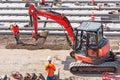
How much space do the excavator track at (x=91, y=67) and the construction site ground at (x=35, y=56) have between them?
23 centimetres

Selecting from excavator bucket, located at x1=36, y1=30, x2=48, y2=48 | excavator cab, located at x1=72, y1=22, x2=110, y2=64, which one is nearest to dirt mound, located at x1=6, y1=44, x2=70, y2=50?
excavator bucket, located at x1=36, y1=30, x2=48, y2=48

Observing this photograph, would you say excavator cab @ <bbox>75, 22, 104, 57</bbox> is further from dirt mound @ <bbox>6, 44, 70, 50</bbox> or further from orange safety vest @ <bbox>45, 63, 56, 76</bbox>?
dirt mound @ <bbox>6, 44, 70, 50</bbox>

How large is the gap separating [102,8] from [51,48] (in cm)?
792

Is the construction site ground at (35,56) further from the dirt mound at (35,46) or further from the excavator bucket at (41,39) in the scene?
the excavator bucket at (41,39)

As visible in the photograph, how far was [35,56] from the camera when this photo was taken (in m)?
18.0

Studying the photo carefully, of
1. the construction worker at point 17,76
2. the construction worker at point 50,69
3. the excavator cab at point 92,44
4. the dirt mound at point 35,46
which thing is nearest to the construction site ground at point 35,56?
the dirt mound at point 35,46

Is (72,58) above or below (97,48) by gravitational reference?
below

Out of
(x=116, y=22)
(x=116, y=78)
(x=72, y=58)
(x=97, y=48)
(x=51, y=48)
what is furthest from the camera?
(x=116, y=22)

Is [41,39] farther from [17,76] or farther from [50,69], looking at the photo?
[50,69]

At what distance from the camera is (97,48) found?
15.5 metres

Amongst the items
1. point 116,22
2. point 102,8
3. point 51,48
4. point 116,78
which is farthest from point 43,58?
point 102,8

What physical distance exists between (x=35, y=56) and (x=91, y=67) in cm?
353

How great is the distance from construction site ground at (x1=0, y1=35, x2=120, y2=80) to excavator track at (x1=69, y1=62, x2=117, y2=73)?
230mm

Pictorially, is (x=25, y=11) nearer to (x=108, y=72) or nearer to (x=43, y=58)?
(x=43, y=58)
